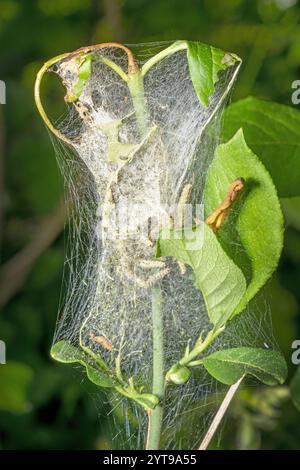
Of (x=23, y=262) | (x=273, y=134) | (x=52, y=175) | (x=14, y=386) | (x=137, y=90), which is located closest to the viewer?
(x=137, y=90)

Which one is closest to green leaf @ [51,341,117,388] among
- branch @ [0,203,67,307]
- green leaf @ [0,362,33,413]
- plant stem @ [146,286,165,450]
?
plant stem @ [146,286,165,450]

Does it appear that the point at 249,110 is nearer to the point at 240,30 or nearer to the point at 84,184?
the point at 84,184

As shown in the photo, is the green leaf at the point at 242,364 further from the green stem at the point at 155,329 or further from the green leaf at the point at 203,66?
the green leaf at the point at 203,66

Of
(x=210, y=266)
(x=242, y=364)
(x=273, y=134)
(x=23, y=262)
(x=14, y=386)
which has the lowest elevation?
(x=14, y=386)

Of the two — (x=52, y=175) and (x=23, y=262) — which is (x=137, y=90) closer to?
(x=23, y=262)

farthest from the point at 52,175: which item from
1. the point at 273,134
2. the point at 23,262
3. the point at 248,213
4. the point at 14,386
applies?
the point at 248,213
